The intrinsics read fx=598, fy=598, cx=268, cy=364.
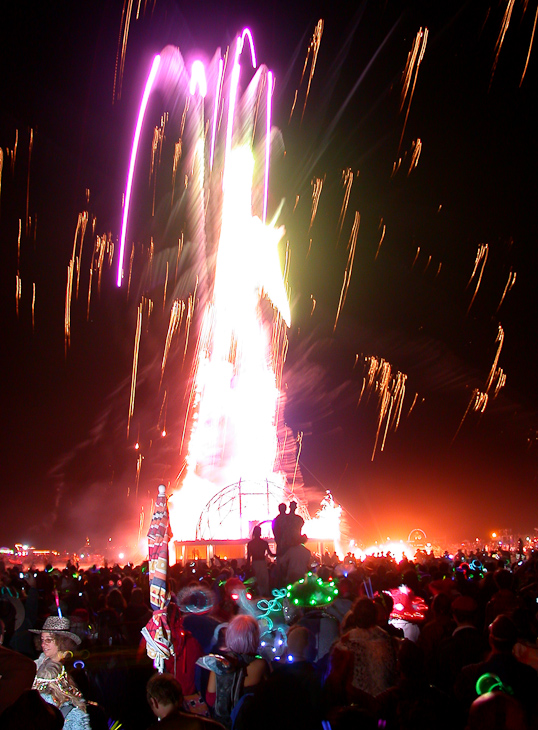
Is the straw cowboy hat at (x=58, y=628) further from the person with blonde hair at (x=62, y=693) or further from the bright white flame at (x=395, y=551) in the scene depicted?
the bright white flame at (x=395, y=551)

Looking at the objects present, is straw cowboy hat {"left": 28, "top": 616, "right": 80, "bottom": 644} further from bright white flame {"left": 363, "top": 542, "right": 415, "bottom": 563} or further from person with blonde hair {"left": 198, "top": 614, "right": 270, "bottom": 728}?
bright white flame {"left": 363, "top": 542, "right": 415, "bottom": 563}

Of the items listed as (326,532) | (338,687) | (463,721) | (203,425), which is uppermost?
(203,425)

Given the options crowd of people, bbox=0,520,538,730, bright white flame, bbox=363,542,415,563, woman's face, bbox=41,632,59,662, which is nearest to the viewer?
crowd of people, bbox=0,520,538,730

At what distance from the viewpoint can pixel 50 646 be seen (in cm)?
500

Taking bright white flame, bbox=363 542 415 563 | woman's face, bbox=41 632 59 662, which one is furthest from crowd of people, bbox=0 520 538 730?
bright white flame, bbox=363 542 415 563

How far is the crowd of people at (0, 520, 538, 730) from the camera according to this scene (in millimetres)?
3855

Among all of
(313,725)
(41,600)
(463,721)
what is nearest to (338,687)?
(313,725)

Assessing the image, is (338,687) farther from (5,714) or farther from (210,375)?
(210,375)

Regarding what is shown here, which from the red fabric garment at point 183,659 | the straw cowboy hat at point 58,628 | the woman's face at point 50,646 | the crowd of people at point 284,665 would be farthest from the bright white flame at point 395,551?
the woman's face at point 50,646

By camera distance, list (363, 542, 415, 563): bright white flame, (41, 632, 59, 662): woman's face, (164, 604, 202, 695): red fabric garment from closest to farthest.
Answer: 1. (41, 632, 59, 662): woman's face
2. (164, 604, 202, 695): red fabric garment
3. (363, 542, 415, 563): bright white flame

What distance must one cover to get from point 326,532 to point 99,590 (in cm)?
3163

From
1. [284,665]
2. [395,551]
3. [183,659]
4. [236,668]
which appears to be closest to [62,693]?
[236,668]

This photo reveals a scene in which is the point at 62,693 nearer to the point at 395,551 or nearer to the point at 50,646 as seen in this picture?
the point at 50,646

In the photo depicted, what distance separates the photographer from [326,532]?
4384cm
